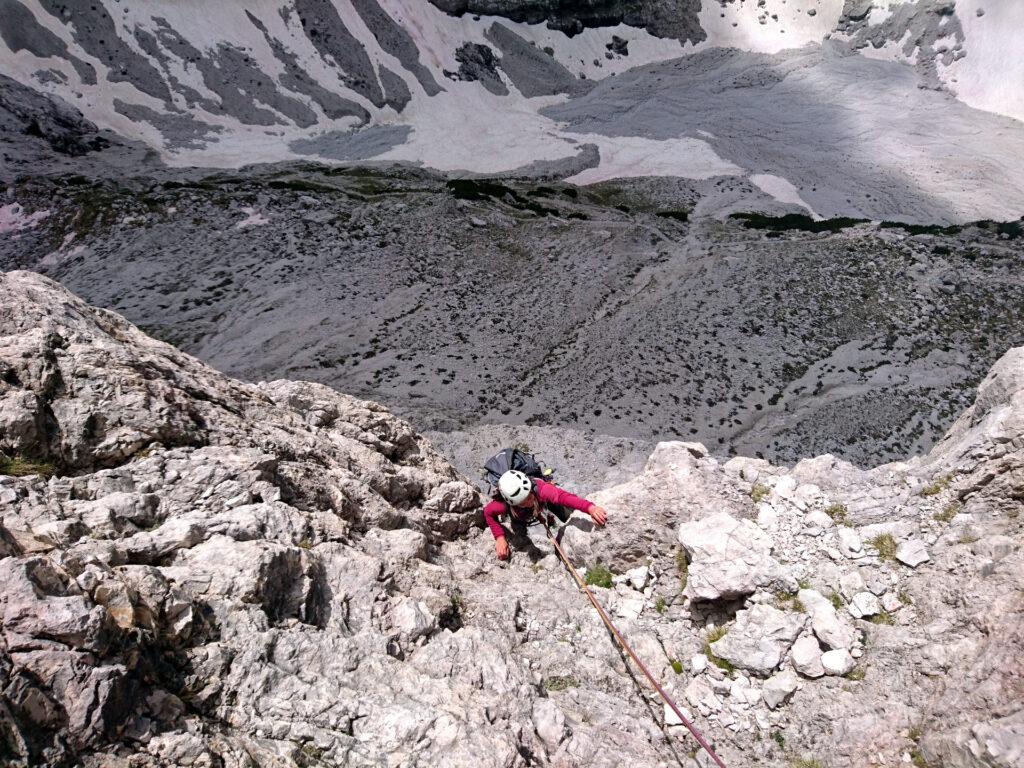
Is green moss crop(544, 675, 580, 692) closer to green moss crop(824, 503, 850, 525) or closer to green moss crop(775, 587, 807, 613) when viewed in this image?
green moss crop(775, 587, 807, 613)

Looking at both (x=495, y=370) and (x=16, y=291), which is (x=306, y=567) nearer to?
(x=16, y=291)

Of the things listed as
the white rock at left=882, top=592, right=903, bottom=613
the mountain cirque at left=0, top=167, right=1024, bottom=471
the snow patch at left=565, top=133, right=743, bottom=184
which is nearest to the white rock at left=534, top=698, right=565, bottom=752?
the white rock at left=882, top=592, right=903, bottom=613

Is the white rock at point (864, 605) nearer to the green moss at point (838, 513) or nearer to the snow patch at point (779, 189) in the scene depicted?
the green moss at point (838, 513)

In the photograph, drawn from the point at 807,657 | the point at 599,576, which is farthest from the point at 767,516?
the point at 599,576

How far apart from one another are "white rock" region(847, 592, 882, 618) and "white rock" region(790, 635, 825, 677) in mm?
540

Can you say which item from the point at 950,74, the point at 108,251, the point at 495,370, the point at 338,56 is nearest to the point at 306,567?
the point at 495,370

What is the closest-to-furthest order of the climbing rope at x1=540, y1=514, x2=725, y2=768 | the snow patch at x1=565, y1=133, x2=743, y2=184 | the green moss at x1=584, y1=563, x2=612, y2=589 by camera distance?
the climbing rope at x1=540, y1=514, x2=725, y2=768 → the green moss at x1=584, y1=563, x2=612, y2=589 → the snow patch at x1=565, y1=133, x2=743, y2=184

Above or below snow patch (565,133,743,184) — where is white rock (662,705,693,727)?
below

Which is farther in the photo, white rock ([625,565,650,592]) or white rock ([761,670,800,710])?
white rock ([625,565,650,592])

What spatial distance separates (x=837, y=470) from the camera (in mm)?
7973

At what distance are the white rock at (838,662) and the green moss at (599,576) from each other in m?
2.52

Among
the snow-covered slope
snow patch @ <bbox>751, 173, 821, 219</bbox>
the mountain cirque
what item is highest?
the snow-covered slope

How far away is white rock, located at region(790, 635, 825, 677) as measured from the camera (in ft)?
19.4

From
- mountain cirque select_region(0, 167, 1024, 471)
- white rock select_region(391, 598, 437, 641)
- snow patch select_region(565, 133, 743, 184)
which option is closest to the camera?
white rock select_region(391, 598, 437, 641)
